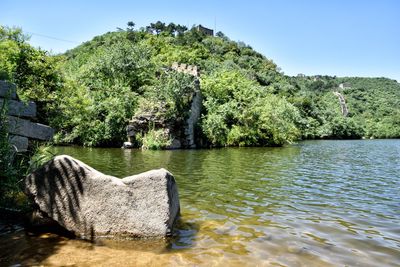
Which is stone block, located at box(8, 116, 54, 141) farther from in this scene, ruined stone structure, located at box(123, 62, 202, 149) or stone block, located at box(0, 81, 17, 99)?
ruined stone structure, located at box(123, 62, 202, 149)

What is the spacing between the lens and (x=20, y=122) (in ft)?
25.9

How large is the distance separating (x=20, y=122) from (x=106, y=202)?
10.3 ft

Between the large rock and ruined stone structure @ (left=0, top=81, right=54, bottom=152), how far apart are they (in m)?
1.63

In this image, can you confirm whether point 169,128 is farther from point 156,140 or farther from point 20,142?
point 20,142

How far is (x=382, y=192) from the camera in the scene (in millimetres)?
11656

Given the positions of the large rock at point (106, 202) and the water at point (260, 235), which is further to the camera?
the large rock at point (106, 202)

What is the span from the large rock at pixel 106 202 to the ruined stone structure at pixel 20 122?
1.63 meters

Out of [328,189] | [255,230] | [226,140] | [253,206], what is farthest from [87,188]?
[226,140]

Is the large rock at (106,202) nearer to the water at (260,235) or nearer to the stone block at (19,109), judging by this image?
the water at (260,235)

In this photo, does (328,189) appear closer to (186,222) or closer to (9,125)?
(186,222)

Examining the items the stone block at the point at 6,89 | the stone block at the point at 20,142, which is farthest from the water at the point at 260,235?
the stone block at the point at 6,89

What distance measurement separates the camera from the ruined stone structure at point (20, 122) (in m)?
7.47

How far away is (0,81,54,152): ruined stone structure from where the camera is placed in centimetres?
747

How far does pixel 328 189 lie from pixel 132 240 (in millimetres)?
8196
